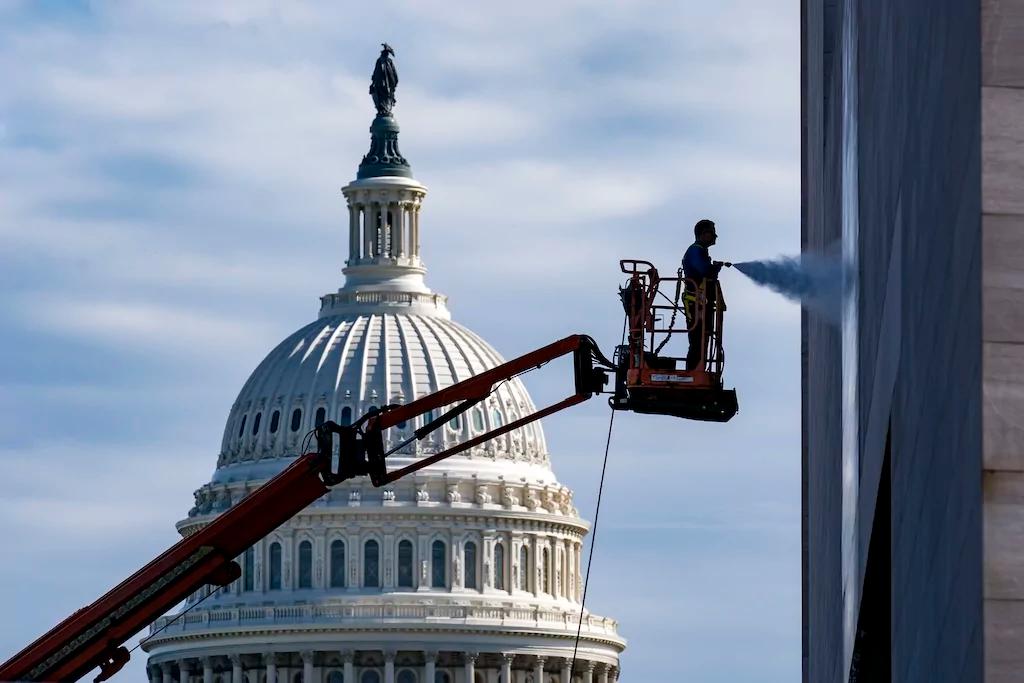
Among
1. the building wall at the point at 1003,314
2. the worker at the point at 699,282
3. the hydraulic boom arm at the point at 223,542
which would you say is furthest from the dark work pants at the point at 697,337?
the building wall at the point at 1003,314

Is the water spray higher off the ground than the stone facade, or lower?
higher

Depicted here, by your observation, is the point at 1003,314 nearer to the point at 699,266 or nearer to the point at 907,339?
the point at 907,339

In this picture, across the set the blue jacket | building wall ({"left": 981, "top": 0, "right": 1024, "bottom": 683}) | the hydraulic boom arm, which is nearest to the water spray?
the blue jacket

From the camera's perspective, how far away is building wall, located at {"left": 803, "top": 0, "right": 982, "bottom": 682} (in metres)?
21.3

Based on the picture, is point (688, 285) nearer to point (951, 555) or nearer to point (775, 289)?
point (775, 289)

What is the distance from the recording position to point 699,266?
39.7 m

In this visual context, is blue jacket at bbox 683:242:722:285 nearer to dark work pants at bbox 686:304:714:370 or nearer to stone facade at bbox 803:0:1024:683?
dark work pants at bbox 686:304:714:370

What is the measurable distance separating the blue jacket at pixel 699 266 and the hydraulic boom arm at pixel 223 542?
20.4 feet

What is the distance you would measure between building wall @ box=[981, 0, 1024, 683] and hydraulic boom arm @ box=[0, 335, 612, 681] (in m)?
25.2

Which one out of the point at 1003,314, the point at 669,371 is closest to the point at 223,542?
the point at 669,371

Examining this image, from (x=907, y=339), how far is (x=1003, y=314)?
19.4 feet

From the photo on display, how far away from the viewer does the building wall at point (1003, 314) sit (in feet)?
66.9

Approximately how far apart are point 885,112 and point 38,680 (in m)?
21.4

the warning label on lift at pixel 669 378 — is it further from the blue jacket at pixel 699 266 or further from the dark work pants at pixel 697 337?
the blue jacket at pixel 699 266
